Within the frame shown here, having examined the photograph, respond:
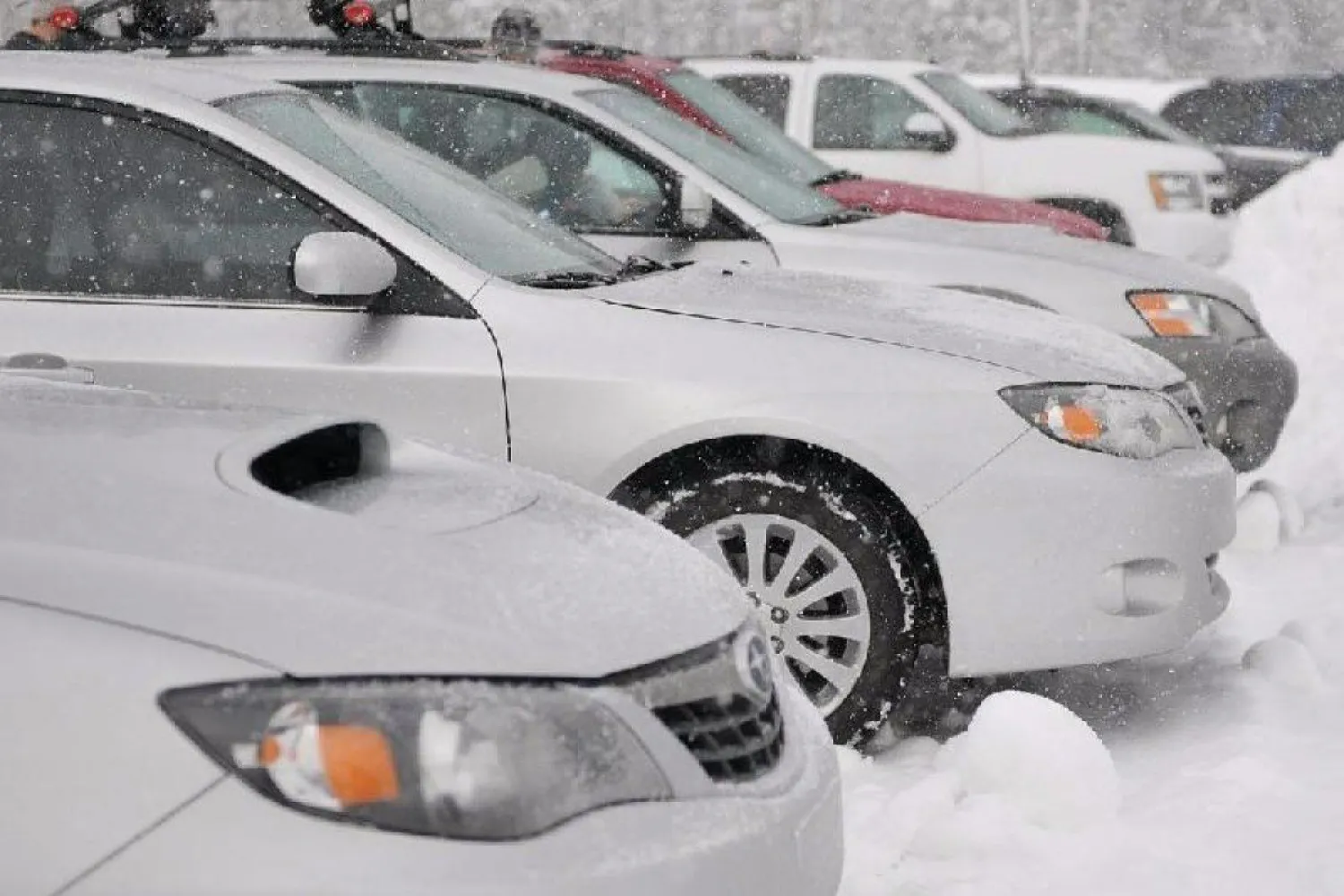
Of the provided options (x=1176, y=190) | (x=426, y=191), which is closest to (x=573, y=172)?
(x=426, y=191)

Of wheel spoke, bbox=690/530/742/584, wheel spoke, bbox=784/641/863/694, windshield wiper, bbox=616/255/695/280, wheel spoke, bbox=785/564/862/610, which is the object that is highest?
windshield wiper, bbox=616/255/695/280

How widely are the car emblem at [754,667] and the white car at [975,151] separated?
1145cm

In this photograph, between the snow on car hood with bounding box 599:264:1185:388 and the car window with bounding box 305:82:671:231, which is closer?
the snow on car hood with bounding box 599:264:1185:388

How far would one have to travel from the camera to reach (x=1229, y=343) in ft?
27.8

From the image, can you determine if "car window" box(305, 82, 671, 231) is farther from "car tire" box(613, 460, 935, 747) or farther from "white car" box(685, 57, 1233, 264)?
"white car" box(685, 57, 1233, 264)

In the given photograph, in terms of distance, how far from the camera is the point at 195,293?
17.1ft

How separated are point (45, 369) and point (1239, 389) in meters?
5.79

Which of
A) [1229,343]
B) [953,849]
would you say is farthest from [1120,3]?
[953,849]

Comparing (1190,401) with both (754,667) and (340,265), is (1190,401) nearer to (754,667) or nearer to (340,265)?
(340,265)

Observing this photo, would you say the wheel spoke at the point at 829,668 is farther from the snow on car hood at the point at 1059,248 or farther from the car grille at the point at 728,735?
the snow on car hood at the point at 1059,248

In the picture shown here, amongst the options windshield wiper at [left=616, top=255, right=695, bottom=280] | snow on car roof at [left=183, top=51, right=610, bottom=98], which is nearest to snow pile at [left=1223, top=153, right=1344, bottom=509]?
snow on car roof at [left=183, top=51, right=610, bottom=98]

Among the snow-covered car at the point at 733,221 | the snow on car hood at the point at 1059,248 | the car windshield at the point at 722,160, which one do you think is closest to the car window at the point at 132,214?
the snow-covered car at the point at 733,221

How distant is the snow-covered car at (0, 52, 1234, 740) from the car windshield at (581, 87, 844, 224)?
103 inches

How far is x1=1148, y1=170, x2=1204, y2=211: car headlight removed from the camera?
15047 mm
